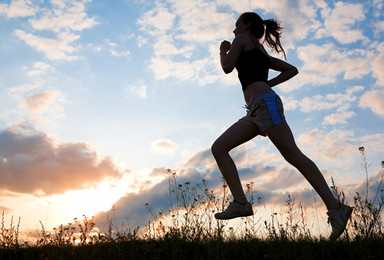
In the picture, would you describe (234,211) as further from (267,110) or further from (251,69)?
(251,69)

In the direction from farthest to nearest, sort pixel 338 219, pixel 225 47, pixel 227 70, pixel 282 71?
1. pixel 282 71
2. pixel 225 47
3. pixel 227 70
4. pixel 338 219

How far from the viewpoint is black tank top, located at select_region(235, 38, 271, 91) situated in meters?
4.71

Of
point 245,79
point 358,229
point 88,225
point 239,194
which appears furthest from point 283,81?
point 88,225

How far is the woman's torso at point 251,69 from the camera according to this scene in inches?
185

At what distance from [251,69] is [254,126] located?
2.38 ft

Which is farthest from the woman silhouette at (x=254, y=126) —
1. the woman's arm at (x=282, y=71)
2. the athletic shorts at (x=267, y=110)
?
the woman's arm at (x=282, y=71)

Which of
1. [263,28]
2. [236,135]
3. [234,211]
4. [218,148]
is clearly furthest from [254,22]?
[234,211]

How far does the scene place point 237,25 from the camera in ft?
16.5

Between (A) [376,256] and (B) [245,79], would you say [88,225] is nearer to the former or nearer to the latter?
(B) [245,79]

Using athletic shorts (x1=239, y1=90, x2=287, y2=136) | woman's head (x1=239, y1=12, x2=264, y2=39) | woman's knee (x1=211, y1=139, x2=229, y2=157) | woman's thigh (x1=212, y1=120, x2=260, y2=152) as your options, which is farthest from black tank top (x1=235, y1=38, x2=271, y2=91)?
woman's knee (x1=211, y1=139, x2=229, y2=157)

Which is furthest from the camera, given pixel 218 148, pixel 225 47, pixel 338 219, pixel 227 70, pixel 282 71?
pixel 282 71

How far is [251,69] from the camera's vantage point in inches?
185

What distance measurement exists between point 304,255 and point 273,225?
1.06 meters

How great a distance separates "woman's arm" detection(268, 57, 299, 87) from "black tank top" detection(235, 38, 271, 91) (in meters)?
0.59
